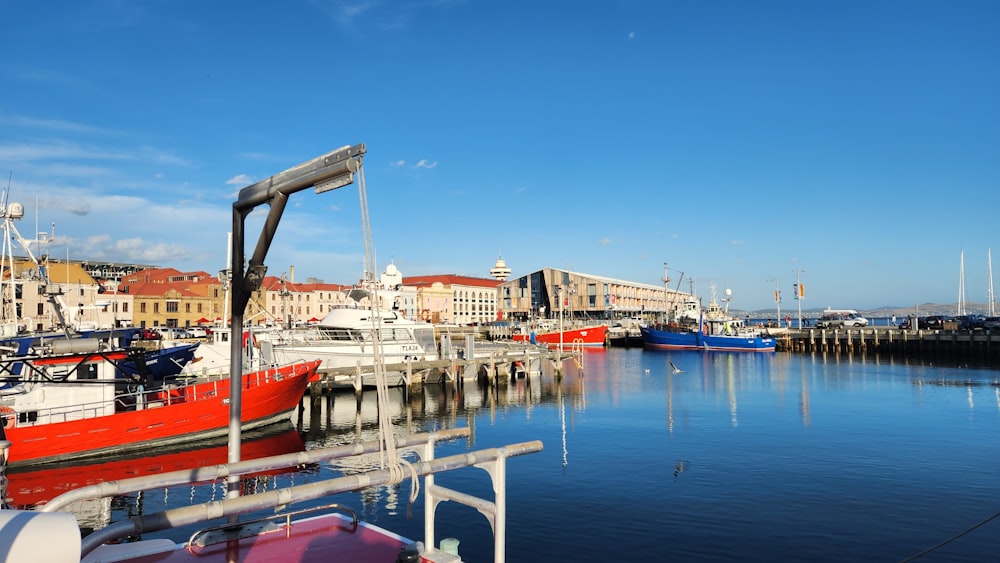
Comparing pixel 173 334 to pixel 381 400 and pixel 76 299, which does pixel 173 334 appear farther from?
pixel 381 400

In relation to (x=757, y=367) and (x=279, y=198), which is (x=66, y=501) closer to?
(x=279, y=198)

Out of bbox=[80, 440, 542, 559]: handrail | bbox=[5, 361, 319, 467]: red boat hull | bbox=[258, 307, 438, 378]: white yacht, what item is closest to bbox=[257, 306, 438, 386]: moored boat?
bbox=[258, 307, 438, 378]: white yacht

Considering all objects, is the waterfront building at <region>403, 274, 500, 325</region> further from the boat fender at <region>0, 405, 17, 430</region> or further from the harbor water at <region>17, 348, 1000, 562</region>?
the boat fender at <region>0, 405, 17, 430</region>

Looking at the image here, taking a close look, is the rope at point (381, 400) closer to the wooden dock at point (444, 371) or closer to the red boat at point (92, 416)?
the red boat at point (92, 416)

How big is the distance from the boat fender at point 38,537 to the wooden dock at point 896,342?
8581 centimetres

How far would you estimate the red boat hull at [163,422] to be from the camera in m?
23.3

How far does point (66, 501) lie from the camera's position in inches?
217

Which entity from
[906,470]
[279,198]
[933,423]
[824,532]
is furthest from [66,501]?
[933,423]

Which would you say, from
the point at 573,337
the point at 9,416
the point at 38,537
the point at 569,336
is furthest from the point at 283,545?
the point at 573,337

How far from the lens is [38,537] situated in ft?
15.5

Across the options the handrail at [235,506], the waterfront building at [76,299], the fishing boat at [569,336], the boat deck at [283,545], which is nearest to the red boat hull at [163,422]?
the boat deck at [283,545]

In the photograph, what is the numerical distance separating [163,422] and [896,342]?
87.0m

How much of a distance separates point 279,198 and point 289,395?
25.7 meters

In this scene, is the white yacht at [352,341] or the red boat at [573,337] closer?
the white yacht at [352,341]
